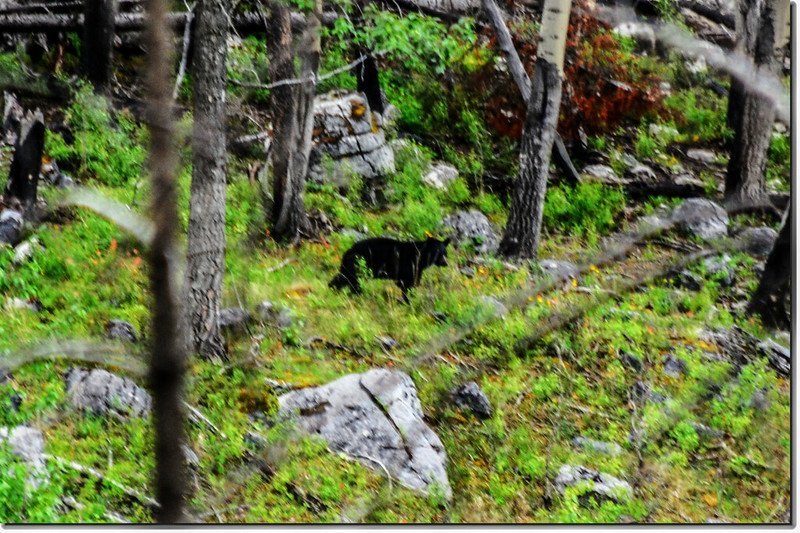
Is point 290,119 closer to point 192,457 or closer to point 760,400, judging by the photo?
point 192,457

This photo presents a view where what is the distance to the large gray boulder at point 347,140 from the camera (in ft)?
15.0

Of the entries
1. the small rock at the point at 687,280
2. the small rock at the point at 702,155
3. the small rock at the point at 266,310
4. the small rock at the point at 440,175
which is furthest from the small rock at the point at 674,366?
the small rock at the point at 266,310

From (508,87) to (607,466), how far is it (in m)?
2.21

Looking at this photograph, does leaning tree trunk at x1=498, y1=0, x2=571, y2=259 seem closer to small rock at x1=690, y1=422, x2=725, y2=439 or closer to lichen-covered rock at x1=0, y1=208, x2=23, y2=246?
small rock at x1=690, y1=422, x2=725, y2=439

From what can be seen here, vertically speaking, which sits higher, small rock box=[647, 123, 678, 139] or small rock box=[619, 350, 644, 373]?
small rock box=[647, 123, 678, 139]

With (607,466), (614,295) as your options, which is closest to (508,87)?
(614,295)

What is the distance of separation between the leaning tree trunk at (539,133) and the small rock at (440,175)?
0.38m

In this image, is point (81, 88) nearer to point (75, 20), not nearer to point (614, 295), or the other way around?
point (75, 20)

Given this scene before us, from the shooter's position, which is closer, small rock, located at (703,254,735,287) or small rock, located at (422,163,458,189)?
small rock, located at (703,254,735,287)

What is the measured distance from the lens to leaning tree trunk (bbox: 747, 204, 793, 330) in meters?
4.16

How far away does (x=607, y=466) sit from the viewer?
3.97 metres

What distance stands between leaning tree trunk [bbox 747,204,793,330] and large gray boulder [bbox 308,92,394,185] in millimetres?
2076

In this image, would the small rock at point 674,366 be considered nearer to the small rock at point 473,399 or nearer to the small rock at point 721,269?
the small rock at point 721,269

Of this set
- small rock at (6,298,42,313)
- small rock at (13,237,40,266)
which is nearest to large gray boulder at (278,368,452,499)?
small rock at (6,298,42,313)
